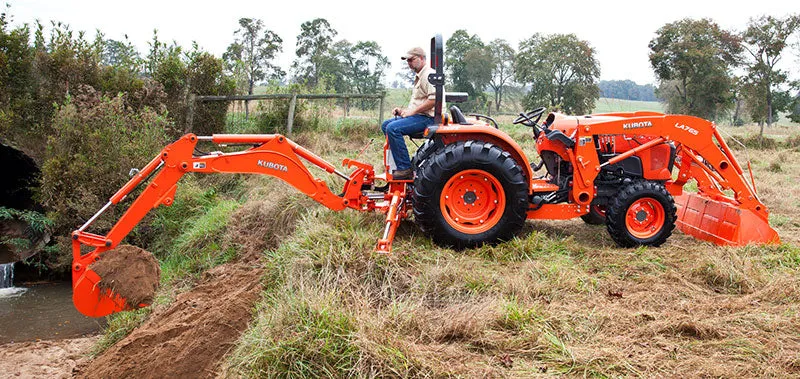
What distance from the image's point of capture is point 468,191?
5691mm

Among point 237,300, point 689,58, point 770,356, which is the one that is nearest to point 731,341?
point 770,356

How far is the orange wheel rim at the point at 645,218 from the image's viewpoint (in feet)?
19.3

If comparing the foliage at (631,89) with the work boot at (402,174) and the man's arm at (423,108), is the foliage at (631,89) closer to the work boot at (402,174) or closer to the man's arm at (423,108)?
the man's arm at (423,108)

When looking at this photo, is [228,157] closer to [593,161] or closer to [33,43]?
[593,161]

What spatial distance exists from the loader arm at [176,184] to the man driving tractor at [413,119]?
1.34 feet

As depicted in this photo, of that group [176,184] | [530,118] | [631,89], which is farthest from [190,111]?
[631,89]

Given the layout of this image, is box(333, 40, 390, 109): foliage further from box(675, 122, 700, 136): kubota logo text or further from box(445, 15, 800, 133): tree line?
box(675, 122, 700, 136): kubota logo text

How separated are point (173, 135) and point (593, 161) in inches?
409

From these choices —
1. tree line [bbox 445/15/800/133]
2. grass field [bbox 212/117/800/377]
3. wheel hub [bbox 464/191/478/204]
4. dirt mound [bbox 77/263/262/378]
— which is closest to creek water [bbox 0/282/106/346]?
dirt mound [bbox 77/263/262/378]

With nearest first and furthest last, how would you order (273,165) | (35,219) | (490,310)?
(490,310)
(273,165)
(35,219)

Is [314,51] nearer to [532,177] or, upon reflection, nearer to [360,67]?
[360,67]

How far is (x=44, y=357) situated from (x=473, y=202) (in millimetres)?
4923

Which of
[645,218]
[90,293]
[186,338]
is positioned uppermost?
[645,218]

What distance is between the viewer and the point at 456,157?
546 cm
